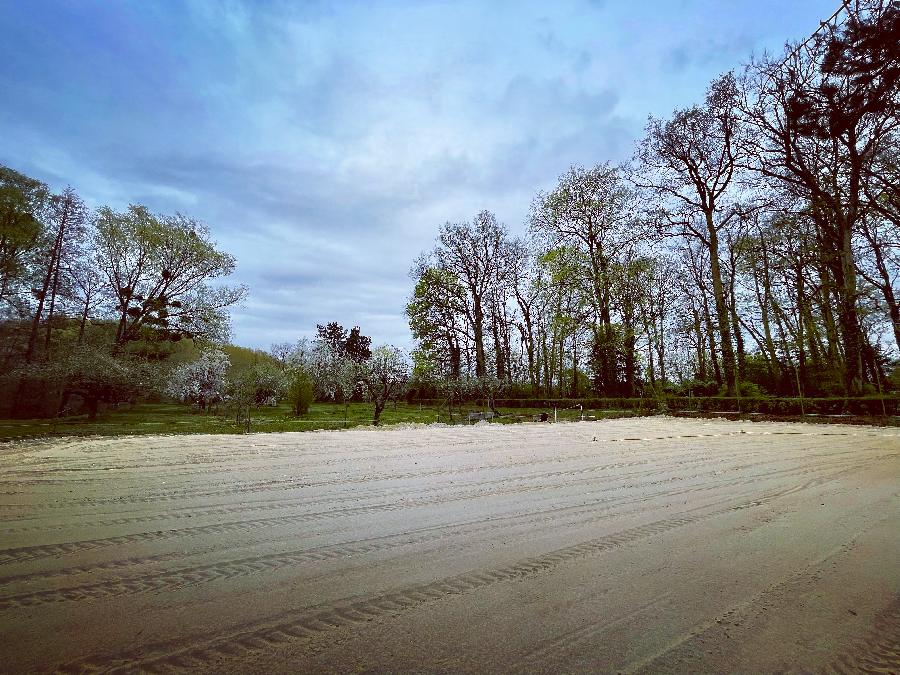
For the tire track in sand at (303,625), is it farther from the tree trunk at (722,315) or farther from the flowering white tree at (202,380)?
the flowering white tree at (202,380)

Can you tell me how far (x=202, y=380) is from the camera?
1120 inches

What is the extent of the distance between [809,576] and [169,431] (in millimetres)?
13865

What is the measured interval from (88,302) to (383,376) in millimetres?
14528

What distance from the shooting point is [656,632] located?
6.39 ft

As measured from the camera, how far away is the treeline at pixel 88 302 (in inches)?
680

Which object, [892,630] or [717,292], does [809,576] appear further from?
[717,292]

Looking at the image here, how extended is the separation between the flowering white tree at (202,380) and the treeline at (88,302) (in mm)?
4170

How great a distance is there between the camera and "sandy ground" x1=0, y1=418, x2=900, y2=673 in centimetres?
181

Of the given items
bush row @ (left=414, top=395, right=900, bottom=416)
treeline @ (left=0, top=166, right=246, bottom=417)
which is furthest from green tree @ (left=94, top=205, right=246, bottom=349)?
bush row @ (left=414, top=395, right=900, bottom=416)

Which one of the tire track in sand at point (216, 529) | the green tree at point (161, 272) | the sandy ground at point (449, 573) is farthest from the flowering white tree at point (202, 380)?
the tire track in sand at point (216, 529)

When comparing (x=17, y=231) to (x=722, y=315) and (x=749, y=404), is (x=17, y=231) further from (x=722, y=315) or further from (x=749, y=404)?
(x=722, y=315)

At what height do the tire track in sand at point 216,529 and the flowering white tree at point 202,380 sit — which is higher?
the flowering white tree at point 202,380

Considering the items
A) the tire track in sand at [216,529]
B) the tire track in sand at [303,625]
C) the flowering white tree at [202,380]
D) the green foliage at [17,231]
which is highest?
the green foliage at [17,231]

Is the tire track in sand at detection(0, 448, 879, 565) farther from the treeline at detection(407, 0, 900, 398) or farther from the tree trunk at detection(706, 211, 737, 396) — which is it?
the tree trunk at detection(706, 211, 737, 396)
